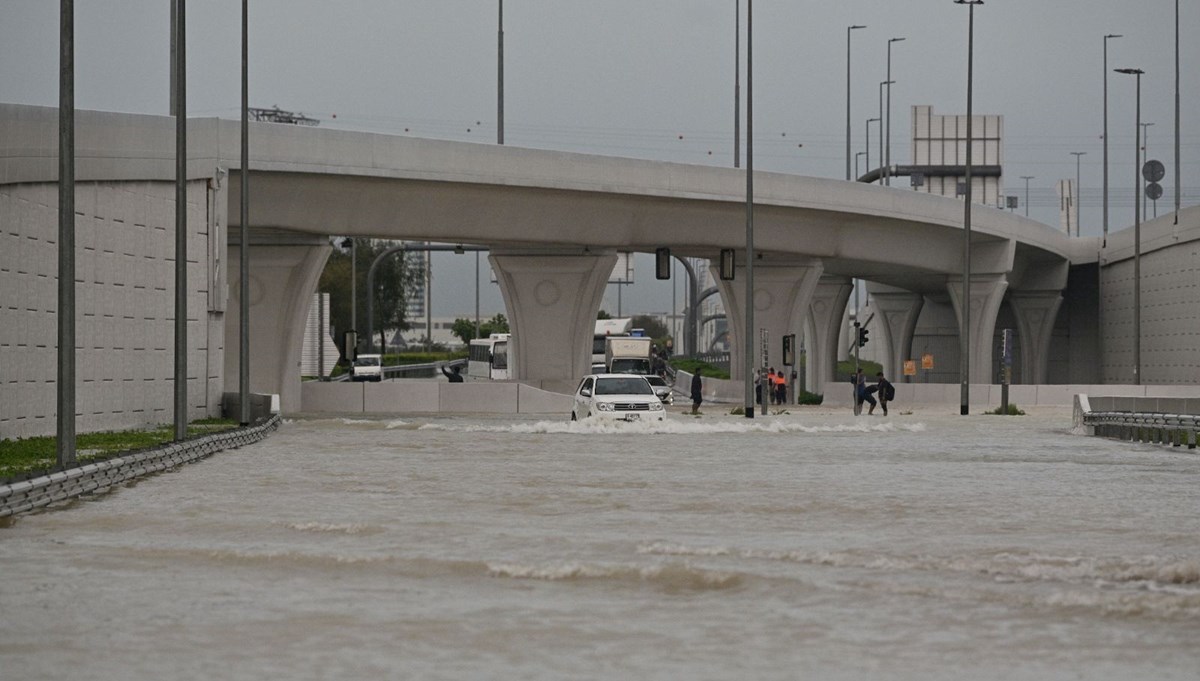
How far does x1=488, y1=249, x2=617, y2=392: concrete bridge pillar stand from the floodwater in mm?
34884

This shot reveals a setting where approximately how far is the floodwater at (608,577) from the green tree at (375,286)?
4588 inches

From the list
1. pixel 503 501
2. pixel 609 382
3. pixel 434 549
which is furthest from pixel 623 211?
pixel 434 549

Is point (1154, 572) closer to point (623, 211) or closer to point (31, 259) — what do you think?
point (31, 259)

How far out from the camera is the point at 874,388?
56531 millimetres

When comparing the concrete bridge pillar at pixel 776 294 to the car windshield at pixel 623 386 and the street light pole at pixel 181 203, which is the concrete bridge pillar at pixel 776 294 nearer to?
the car windshield at pixel 623 386

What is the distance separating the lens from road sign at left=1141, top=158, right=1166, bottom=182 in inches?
3182

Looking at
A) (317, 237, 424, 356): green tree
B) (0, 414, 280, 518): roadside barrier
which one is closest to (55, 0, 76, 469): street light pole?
(0, 414, 280, 518): roadside barrier

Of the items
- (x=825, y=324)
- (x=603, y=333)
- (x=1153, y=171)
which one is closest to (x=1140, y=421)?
(x=1153, y=171)

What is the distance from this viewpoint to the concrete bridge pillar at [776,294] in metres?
67.9

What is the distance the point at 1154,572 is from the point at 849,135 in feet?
254

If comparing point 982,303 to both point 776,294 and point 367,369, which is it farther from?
point 367,369

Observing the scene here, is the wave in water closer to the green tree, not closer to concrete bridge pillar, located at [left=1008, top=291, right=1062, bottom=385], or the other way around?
concrete bridge pillar, located at [left=1008, top=291, right=1062, bottom=385]

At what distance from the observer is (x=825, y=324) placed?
94938mm

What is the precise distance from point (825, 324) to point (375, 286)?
5919 centimetres
